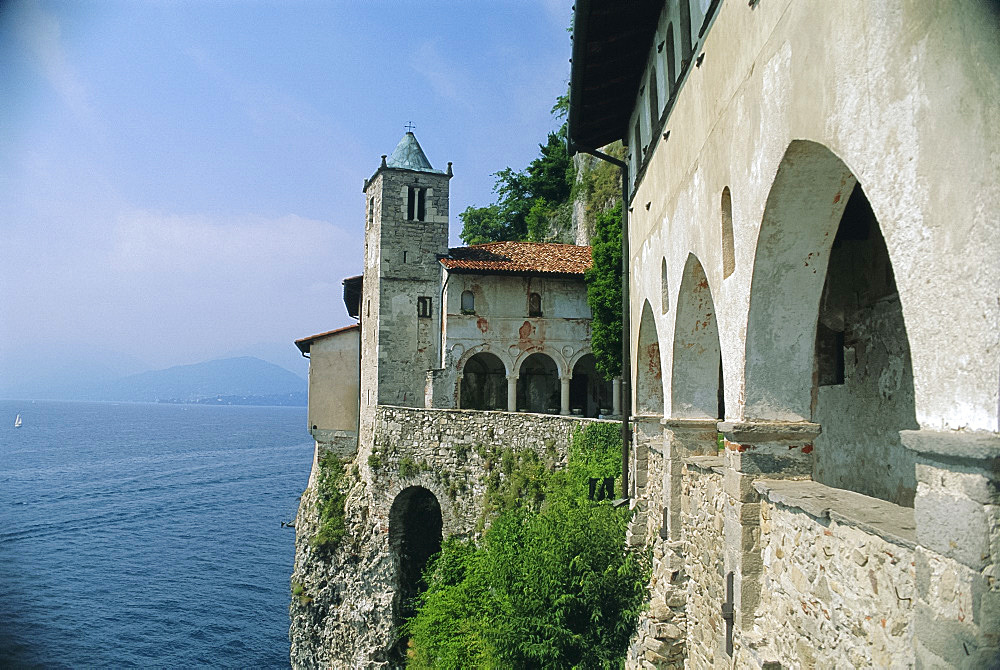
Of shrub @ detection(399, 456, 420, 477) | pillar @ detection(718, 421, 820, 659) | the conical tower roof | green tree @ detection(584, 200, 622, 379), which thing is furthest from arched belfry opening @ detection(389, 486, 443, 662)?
pillar @ detection(718, 421, 820, 659)

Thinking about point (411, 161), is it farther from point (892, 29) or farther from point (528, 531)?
point (892, 29)

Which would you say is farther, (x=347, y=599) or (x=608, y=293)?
(x=608, y=293)

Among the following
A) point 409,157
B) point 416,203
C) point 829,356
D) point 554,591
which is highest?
point 409,157

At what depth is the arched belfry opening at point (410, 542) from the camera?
82.9 feet

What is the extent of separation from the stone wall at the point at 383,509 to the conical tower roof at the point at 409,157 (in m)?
10.9

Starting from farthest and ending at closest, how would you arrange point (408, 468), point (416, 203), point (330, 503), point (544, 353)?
point (416, 203) → point (544, 353) → point (330, 503) → point (408, 468)

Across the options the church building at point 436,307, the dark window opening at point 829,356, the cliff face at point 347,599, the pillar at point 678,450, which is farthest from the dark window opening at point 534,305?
the dark window opening at point 829,356

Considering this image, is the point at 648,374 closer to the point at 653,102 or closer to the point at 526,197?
the point at 653,102

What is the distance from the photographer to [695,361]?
985 centimetres

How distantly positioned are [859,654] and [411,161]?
96.4 feet

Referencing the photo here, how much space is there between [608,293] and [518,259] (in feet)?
17.3

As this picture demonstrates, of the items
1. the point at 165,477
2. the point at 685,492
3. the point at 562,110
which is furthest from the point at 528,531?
the point at 165,477

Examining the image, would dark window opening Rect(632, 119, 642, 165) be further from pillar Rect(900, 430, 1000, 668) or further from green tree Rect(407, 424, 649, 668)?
pillar Rect(900, 430, 1000, 668)

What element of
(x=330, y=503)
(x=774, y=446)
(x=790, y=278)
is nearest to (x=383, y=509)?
(x=330, y=503)
